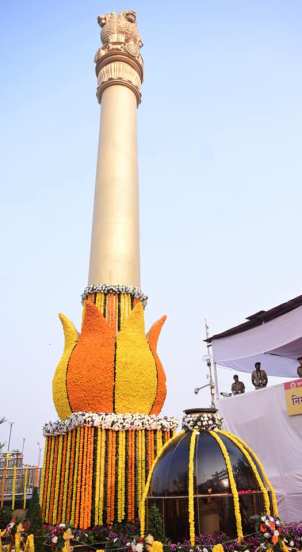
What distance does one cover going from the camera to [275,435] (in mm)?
16641

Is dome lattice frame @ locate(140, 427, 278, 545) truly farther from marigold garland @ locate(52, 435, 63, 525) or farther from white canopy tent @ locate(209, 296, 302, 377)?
white canopy tent @ locate(209, 296, 302, 377)

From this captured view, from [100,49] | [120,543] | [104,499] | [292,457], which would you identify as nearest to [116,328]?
[104,499]

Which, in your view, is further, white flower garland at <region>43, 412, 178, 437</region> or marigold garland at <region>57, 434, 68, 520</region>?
marigold garland at <region>57, 434, 68, 520</region>

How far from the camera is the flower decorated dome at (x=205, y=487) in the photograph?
30.3ft

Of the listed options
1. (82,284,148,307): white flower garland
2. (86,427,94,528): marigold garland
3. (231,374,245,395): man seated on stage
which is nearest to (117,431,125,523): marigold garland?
(86,427,94,528): marigold garland

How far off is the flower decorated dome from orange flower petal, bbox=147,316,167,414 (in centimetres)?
354

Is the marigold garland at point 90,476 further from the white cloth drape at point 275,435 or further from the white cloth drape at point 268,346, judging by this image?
the white cloth drape at point 268,346

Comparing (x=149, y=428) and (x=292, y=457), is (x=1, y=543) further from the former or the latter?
(x=292, y=457)

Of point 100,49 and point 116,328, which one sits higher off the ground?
point 100,49

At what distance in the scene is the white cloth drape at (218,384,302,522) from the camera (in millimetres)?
15391

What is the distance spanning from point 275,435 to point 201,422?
7.16m

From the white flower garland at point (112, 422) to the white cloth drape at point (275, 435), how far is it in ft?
15.4

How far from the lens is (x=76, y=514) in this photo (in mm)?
11852

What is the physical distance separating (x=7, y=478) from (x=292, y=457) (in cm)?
1151
